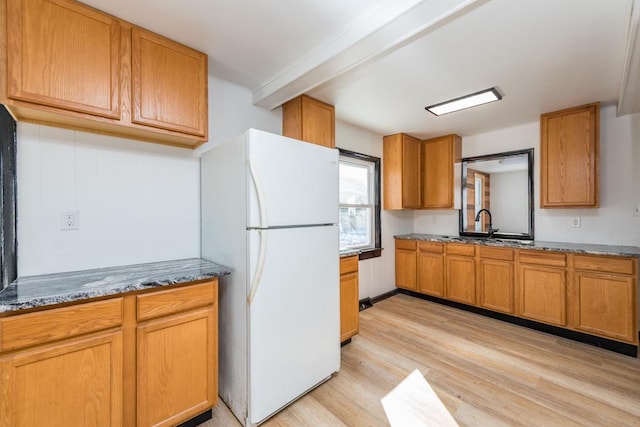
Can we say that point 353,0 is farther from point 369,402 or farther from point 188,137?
point 369,402

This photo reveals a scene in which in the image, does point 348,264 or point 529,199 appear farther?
point 529,199

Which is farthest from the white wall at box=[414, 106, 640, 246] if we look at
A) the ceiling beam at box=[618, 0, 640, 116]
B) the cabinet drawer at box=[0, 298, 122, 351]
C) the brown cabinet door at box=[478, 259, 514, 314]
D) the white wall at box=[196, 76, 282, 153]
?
the cabinet drawer at box=[0, 298, 122, 351]

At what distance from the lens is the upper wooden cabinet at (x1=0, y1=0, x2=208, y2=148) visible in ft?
4.19

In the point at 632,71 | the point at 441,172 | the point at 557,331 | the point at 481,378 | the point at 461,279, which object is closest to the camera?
the point at 632,71

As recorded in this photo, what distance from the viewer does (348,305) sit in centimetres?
255

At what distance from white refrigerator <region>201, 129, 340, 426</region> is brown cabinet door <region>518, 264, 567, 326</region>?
232cm

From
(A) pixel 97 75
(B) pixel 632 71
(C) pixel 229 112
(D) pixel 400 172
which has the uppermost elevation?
(B) pixel 632 71

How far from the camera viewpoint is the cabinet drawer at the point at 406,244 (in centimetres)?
396

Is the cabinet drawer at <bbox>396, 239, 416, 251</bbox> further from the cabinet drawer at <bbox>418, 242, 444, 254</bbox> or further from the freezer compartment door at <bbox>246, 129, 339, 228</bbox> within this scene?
the freezer compartment door at <bbox>246, 129, 339, 228</bbox>

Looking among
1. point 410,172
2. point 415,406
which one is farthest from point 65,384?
point 410,172

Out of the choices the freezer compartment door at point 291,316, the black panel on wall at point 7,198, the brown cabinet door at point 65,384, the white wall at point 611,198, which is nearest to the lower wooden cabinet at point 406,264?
the white wall at point 611,198

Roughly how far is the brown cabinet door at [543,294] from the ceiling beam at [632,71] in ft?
5.33

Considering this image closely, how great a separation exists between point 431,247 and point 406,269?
52 cm

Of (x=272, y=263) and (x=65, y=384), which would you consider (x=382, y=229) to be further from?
(x=65, y=384)
